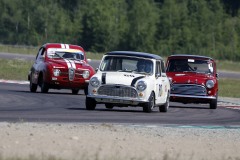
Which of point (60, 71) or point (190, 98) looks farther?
point (60, 71)

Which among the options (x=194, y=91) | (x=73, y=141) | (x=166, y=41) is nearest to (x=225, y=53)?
(x=166, y=41)

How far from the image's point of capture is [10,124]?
16969mm

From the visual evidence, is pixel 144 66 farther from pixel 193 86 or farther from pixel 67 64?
pixel 67 64

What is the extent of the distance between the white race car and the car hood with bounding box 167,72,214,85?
270 centimetres

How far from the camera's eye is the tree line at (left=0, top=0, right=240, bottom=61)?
9556cm

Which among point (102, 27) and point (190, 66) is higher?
point (190, 66)

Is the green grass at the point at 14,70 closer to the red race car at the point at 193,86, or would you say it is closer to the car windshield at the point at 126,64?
the red race car at the point at 193,86

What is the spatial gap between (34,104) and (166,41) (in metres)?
72.6

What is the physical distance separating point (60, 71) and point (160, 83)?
6992 mm

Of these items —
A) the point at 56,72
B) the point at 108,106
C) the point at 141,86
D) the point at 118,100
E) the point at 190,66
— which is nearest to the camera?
the point at 118,100

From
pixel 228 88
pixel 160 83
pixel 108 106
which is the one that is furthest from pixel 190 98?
pixel 228 88

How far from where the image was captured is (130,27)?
318ft

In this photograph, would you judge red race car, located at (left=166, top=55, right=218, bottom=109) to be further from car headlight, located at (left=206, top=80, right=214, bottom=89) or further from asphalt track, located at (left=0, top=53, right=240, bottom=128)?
asphalt track, located at (left=0, top=53, right=240, bottom=128)

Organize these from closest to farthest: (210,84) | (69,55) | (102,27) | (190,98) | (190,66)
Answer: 1. (190,98)
2. (210,84)
3. (190,66)
4. (69,55)
5. (102,27)
